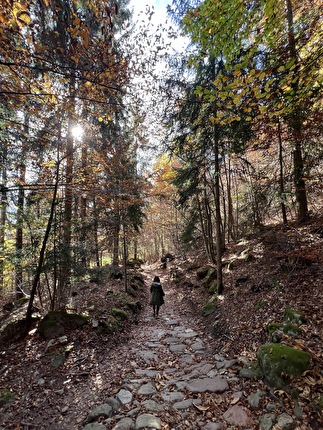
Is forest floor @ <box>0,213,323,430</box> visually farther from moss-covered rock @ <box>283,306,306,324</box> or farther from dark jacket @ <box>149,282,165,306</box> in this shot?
dark jacket @ <box>149,282,165,306</box>

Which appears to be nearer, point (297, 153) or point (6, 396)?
point (6, 396)

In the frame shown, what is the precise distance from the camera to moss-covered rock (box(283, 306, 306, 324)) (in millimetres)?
4504

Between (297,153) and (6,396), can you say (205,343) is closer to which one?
(6,396)

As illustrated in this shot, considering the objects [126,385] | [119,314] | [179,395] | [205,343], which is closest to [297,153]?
[205,343]

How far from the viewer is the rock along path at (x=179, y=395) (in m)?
3.17

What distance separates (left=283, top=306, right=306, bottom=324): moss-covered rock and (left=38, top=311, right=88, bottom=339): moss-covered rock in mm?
5387

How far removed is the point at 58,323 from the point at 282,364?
555 cm

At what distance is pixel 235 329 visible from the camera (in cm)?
565

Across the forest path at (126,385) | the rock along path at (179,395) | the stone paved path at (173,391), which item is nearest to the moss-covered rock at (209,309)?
the forest path at (126,385)

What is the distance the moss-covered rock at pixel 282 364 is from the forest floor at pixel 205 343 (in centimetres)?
14

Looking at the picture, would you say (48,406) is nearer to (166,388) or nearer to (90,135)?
(166,388)

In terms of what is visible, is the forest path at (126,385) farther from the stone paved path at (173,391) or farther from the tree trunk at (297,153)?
the tree trunk at (297,153)

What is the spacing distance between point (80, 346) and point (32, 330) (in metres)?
1.74

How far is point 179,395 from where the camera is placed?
382cm
